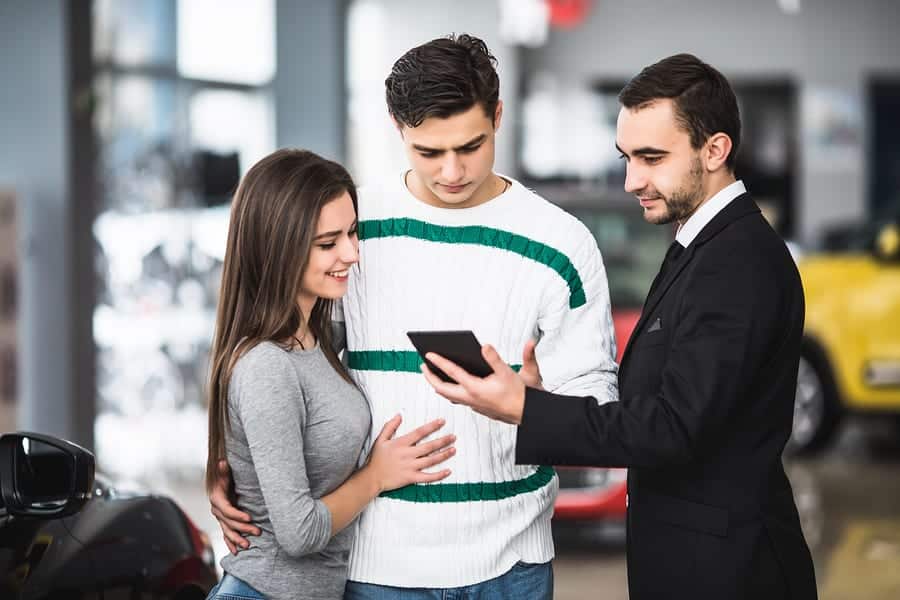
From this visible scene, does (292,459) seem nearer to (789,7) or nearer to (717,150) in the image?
(717,150)

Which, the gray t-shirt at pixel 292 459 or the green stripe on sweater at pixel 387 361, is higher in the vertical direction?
the green stripe on sweater at pixel 387 361

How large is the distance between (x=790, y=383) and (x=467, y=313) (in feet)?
1.97

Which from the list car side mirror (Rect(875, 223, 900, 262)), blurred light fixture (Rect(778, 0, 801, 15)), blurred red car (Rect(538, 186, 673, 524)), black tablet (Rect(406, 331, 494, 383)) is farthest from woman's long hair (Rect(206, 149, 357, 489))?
blurred light fixture (Rect(778, 0, 801, 15))

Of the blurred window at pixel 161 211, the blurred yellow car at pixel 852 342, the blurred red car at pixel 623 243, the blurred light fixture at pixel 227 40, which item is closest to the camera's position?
the blurred red car at pixel 623 243

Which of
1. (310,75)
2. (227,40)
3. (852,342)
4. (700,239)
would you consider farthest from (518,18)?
(700,239)

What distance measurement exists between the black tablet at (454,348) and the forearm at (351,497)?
10.1 inches

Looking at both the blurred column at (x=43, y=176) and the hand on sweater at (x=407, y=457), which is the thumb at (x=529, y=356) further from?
the blurred column at (x=43, y=176)

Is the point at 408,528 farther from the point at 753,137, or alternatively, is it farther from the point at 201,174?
the point at 753,137

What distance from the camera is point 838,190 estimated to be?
55.9 feet

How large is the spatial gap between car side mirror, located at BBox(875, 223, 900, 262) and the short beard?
21.6 ft

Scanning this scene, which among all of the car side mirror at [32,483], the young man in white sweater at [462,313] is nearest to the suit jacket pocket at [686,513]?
the young man in white sweater at [462,313]

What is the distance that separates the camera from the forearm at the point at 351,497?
2.25 meters

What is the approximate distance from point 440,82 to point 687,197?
19.7 inches

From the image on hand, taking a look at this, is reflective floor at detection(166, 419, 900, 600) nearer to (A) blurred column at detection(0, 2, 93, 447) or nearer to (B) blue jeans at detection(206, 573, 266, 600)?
(A) blurred column at detection(0, 2, 93, 447)
